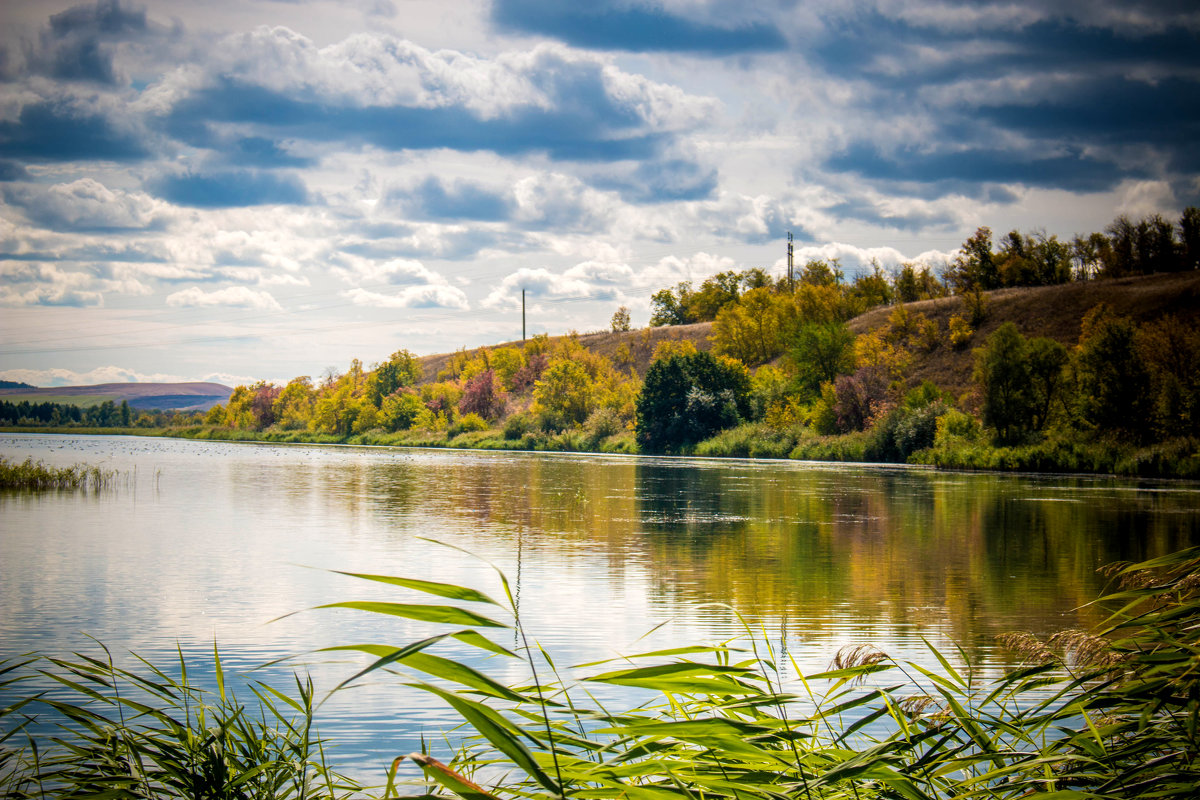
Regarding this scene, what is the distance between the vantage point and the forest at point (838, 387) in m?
38.7

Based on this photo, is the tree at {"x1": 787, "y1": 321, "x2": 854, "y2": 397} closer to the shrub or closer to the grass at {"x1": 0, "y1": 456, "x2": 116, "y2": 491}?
the shrub

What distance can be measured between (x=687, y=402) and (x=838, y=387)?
33.4ft

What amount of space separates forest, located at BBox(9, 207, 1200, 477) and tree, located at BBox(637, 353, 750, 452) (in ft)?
0.45

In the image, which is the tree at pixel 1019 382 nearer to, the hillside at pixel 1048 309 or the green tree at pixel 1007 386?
the green tree at pixel 1007 386

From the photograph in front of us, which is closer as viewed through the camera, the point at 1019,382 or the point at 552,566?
the point at 552,566

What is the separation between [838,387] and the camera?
58.1 m

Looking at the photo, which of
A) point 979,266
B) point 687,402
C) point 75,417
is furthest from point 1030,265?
point 75,417

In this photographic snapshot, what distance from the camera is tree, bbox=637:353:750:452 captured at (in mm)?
62906

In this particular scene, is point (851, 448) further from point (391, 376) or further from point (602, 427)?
point (391, 376)

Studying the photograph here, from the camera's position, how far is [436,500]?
84.1ft

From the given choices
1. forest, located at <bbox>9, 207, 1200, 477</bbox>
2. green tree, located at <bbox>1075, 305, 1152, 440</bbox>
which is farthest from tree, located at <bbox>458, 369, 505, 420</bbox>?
green tree, located at <bbox>1075, 305, 1152, 440</bbox>

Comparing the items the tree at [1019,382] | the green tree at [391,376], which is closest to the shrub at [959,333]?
the tree at [1019,382]

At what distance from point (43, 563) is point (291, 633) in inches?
254

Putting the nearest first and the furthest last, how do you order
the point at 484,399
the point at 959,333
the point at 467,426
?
the point at 959,333
the point at 467,426
the point at 484,399
